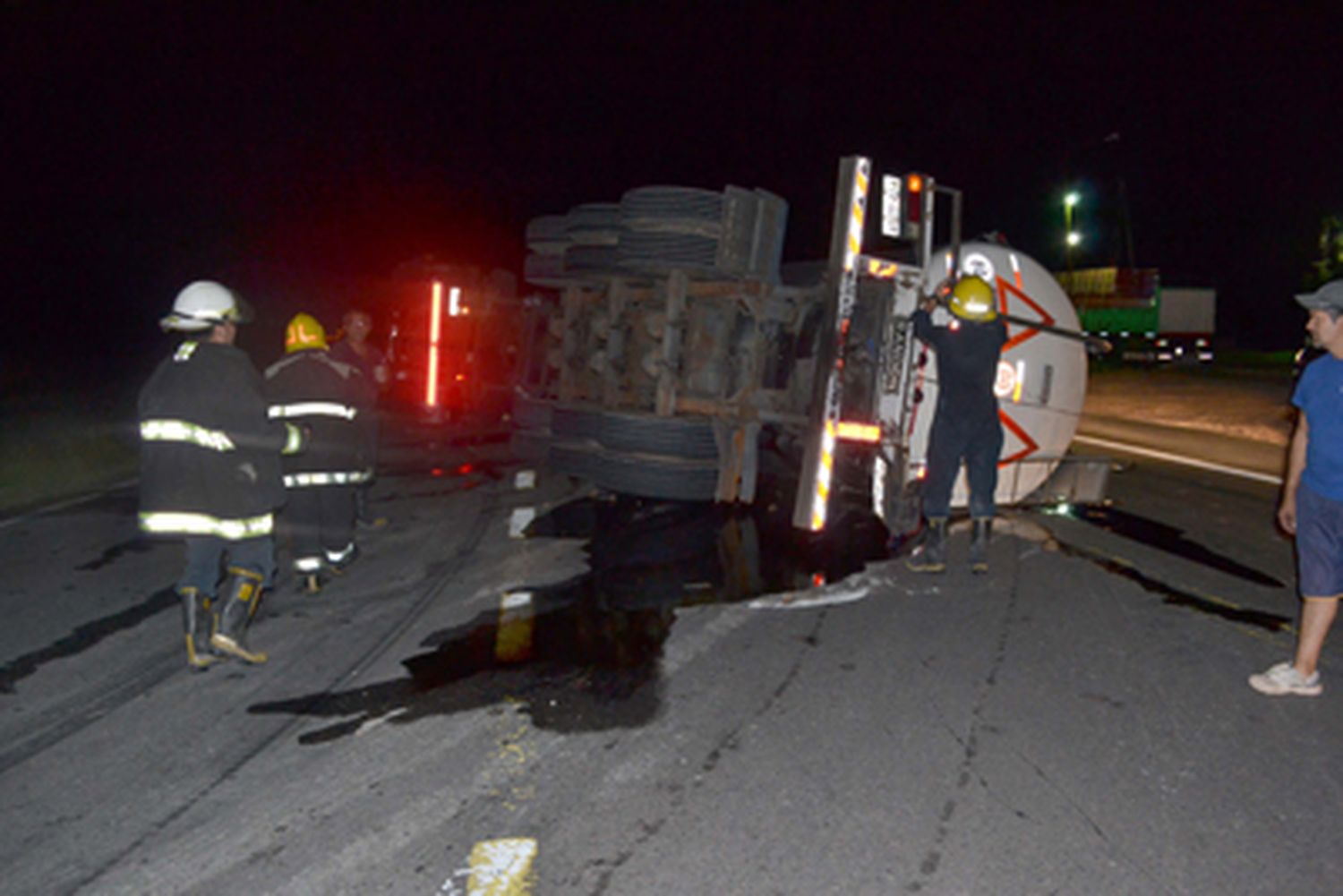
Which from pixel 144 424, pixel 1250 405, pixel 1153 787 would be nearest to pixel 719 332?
pixel 144 424

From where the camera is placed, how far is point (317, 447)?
5.88 meters

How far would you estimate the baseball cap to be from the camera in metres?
4.07

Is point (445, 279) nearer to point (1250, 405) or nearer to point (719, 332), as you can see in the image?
point (719, 332)

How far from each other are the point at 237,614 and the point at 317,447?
1475mm

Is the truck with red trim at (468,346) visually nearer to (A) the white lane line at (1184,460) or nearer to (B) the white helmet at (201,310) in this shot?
(B) the white helmet at (201,310)

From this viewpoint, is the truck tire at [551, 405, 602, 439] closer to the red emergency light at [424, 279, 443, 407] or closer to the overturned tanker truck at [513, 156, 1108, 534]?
the overturned tanker truck at [513, 156, 1108, 534]

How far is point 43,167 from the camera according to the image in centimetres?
4712

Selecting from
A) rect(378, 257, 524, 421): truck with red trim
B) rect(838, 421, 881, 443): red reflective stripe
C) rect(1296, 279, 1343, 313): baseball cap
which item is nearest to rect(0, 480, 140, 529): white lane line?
rect(378, 257, 524, 421): truck with red trim

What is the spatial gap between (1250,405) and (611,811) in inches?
731

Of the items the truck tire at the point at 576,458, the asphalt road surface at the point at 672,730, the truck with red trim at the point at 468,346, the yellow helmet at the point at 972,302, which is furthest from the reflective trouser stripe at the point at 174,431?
the truck with red trim at the point at 468,346

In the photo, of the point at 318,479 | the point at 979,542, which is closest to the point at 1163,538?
the point at 979,542

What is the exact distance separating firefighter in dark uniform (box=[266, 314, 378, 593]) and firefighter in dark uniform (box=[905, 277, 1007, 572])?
3.53 m

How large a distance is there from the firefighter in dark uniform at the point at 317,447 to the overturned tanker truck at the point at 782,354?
2.14 m

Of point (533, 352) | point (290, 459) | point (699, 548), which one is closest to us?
point (290, 459)
